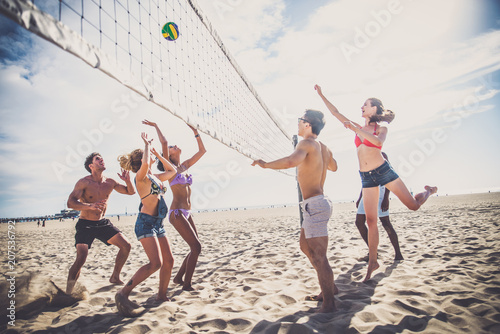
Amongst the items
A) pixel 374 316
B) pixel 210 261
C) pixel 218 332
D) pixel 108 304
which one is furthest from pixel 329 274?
pixel 210 261

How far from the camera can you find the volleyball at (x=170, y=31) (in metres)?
3.98

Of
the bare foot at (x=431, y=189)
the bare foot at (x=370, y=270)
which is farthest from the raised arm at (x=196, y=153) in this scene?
the bare foot at (x=431, y=189)

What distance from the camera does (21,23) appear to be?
4.04ft

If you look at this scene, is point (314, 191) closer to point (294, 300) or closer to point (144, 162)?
point (294, 300)

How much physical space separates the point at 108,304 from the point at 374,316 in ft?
8.23

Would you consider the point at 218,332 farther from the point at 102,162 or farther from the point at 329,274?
the point at 102,162

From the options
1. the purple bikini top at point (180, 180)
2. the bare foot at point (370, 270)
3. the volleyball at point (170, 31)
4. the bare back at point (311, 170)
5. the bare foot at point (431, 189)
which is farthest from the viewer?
the volleyball at point (170, 31)

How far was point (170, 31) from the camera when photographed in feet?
13.2

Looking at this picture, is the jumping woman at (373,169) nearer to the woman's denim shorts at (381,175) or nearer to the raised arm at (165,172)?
the woman's denim shorts at (381,175)

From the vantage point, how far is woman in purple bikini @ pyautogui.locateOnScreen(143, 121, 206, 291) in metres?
2.84

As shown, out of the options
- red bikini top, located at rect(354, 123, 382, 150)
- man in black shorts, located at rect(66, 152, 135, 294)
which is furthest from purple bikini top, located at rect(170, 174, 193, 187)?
red bikini top, located at rect(354, 123, 382, 150)

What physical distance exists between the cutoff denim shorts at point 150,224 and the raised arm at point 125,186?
867 mm

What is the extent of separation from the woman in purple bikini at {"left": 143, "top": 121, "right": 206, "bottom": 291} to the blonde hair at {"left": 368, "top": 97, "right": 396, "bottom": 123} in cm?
233

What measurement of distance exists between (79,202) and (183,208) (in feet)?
3.96
